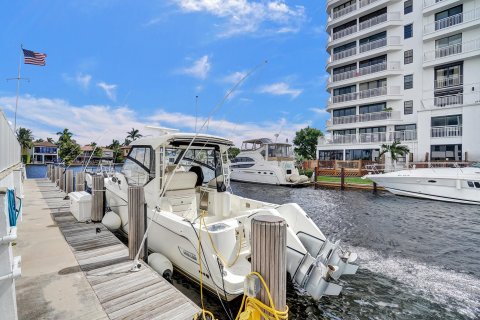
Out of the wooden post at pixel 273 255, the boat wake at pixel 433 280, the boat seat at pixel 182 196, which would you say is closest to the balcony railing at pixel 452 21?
the boat wake at pixel 433 280

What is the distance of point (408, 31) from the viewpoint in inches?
1137

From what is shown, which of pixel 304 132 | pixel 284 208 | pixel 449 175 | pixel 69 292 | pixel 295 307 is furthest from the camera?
pixel 304 132

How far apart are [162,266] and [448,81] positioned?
3258cm

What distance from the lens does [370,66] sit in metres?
30.8

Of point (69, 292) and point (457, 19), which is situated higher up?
point (457, 19)

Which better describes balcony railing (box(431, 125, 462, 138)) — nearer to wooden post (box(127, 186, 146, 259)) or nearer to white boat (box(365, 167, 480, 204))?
white boat (box(365, 167, 480, 204))

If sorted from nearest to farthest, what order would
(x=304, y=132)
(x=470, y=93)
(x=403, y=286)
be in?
(x=403, y=286), (x=470, y=93), (x=304, y=132)

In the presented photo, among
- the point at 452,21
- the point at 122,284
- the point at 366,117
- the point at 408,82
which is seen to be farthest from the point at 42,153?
the point at 452,21

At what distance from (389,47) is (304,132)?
18.9m

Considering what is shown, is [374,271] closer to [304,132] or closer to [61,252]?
[61,252]

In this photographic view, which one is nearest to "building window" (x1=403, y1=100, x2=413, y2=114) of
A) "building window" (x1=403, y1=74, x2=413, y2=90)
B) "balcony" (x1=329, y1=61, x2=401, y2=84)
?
"building window" (x1=403, y1=74, x2=413, y2=90)

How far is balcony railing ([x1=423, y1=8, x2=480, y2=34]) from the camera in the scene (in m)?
24.0

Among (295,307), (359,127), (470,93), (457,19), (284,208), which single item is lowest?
(295,307)

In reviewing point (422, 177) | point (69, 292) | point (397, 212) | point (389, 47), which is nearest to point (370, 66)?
point (389, 47)
